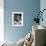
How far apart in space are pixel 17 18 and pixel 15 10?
1.12ft

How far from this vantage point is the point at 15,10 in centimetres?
538

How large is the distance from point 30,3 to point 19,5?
17.8 inches

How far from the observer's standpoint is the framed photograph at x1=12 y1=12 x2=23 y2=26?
5410 mm

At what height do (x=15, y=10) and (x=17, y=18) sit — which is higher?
(x=15, y=10)

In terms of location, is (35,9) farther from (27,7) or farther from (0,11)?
(0,11)

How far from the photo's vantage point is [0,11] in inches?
213

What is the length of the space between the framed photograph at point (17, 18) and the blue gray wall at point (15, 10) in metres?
0.12

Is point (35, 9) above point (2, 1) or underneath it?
underneath

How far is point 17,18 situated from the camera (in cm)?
546

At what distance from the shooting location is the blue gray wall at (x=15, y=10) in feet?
17.6

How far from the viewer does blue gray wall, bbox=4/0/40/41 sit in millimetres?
5359

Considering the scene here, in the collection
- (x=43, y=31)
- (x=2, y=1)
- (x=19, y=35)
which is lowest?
(x=19, y=35)

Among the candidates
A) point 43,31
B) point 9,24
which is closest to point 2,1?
point 9,24

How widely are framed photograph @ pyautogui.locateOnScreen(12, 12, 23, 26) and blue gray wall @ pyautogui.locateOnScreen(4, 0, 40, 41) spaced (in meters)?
0.12
